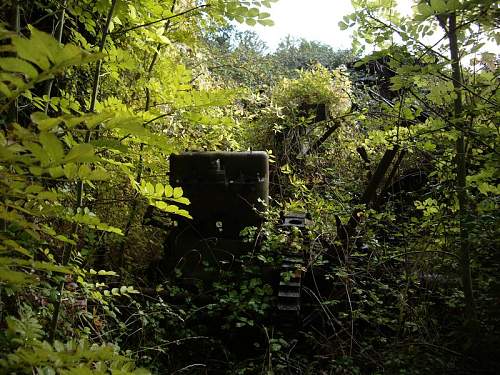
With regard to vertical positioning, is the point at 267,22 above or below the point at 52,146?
above

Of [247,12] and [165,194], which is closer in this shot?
[165,194]

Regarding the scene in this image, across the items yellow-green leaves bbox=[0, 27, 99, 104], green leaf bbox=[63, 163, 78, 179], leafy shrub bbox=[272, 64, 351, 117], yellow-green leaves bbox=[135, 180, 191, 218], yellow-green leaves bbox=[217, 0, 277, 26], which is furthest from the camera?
leafy shrub bbox=[272, 64, 351, 117]

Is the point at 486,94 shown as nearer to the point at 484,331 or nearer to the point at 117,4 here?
the point at 484,331

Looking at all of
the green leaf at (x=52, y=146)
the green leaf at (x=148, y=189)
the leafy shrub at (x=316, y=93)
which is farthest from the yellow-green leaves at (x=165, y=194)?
the leafy shrub at (x=316, y=93)

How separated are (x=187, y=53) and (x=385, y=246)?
269 centimetres

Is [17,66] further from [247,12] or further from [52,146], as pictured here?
[247,12]

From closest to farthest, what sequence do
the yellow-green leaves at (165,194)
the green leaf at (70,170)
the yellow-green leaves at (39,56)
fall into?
1. the yellow-green leaves at (39,56)
2. the green leaf at (70,170)
3. the yellow-green leaves at (165,194)

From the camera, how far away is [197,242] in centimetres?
375

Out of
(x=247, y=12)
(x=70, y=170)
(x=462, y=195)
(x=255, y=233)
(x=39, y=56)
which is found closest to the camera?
(x=39, y=56)

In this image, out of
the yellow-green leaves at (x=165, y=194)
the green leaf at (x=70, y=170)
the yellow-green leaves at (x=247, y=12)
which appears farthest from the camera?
the yellow-green leaves at (x=247, y=12)

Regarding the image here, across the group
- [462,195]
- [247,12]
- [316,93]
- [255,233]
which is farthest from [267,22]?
[316,93]

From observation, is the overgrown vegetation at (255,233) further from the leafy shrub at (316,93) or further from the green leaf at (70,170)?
the leafy shrub at (316,93)

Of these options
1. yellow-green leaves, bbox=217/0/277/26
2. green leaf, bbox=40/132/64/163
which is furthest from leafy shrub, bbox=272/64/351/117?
green leaf, bbox=40/132/64/163

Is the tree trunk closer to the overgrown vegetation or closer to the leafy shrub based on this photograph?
the overgrown vegetation
